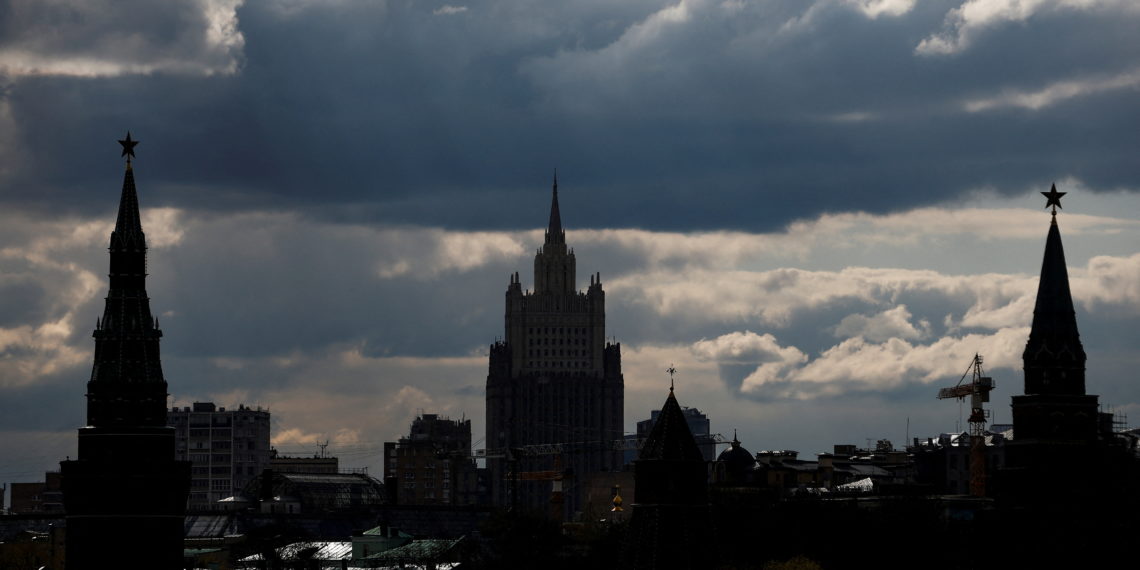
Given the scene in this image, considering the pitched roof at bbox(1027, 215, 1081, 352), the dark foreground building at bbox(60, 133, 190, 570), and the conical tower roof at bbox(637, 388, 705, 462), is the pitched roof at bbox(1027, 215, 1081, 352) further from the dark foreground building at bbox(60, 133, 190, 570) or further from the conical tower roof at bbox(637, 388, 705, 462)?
the dark foreground building at bbox(60, 133, 190, 570)

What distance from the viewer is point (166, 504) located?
171 meters

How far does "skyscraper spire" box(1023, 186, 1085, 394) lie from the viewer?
197125 mm

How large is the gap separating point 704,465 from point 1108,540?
33.4 m

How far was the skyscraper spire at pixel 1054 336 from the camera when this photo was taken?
647 ft

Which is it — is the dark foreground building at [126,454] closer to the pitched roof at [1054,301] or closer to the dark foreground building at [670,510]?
the dark foreground building at [670,510]

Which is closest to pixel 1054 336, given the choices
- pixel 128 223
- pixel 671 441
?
pixel 671 441

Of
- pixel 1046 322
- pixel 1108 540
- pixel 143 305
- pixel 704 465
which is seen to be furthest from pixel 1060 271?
pixel 143 305

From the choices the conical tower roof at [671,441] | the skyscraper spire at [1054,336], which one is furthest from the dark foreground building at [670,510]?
the skyscraper spire at [1054,336]

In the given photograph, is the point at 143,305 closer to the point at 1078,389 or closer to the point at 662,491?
the point at 662,491

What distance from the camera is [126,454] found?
558 feet

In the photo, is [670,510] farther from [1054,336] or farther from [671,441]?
[1054,336]

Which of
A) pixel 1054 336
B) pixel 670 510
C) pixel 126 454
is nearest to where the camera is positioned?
pixel 126 454

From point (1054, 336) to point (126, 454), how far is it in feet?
212

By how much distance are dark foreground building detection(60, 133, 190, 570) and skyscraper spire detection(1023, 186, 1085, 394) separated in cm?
5944
